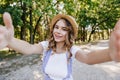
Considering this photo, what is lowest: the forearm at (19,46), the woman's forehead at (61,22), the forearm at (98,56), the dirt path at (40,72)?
the dirt path at (40,72)

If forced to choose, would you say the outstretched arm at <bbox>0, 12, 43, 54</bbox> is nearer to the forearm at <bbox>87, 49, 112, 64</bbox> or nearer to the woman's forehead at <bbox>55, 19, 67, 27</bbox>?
the woman's forehead at <bbox>55, 19, 67, 27</bbox>

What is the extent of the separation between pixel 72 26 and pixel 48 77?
1.78 feet

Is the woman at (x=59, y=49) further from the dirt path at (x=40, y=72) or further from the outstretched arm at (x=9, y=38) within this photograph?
the dirt path at (x=40, y=72)

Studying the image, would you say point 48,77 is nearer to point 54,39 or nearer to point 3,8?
point 54,39

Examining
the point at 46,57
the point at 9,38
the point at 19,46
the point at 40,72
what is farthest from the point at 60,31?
the point at 40,72

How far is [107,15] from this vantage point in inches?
907

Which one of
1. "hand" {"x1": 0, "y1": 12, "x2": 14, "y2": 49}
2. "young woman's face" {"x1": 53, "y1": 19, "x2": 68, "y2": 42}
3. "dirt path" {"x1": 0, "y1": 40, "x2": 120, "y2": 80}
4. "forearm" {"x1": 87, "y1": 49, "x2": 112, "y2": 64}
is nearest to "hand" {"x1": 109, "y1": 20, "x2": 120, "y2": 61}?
"forearm" {"x1": 87, "y1": 49, "x2": 112, "y2": 64}

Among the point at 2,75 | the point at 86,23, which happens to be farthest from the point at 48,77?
the point at 86,23

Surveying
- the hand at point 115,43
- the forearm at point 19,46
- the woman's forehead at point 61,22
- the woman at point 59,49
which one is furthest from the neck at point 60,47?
the hand at point 115,43

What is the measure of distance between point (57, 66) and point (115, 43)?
1.09 m

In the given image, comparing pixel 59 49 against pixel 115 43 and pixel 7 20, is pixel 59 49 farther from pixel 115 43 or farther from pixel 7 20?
pixel 115 43

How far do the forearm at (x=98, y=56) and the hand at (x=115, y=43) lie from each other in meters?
0.20

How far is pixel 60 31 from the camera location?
2.62 meters

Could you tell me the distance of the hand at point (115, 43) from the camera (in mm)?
1516
